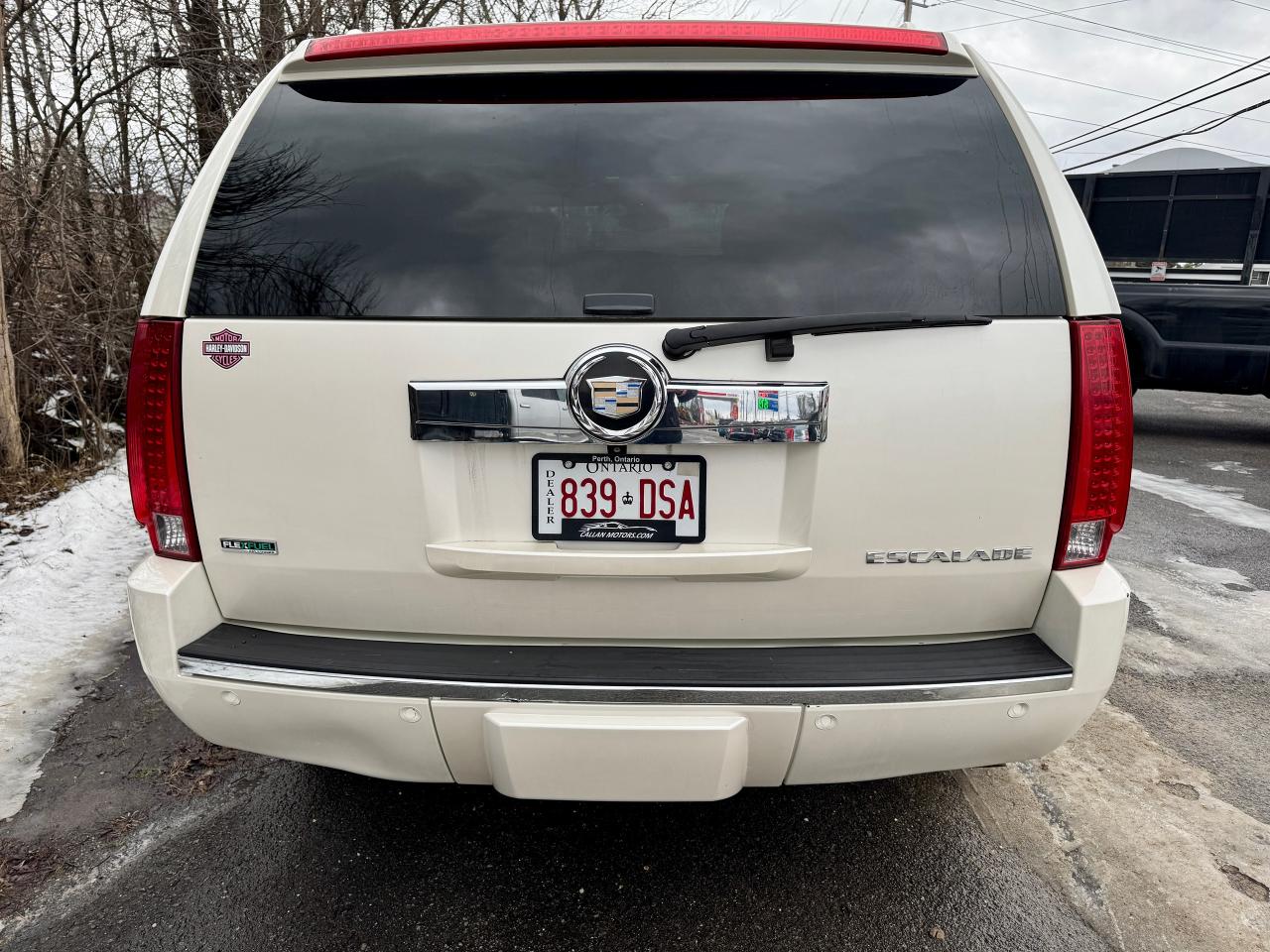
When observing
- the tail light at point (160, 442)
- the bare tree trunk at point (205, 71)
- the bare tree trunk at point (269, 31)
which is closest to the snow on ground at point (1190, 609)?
the tail light at point (160, 442)

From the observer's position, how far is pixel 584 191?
6.18 ft

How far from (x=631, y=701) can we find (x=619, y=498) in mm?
432

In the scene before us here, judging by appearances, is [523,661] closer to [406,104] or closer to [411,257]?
[411,257]

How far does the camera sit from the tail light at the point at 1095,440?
1.80 metres

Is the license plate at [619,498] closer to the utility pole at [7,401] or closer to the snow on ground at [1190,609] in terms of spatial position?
the snow on ground at [1190,609]

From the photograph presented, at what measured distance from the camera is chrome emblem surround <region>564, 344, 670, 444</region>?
1710mm

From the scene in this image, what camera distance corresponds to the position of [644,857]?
2344mm

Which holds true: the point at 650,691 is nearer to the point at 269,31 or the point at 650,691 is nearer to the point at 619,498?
the point at 619,498

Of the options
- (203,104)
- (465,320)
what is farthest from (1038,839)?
(203,104)

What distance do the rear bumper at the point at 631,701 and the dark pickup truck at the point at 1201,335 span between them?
7503 mm

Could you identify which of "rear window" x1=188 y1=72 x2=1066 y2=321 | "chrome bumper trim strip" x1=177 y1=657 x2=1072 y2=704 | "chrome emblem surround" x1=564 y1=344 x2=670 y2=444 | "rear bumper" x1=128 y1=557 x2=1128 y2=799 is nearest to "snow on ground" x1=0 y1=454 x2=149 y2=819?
"rear bumper" x1=128 y1=557 x2=1128 y2=799

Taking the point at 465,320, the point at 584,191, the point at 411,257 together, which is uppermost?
the point at 584,191

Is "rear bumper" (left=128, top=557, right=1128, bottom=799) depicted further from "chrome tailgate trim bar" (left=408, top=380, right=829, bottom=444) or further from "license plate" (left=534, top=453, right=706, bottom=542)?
"chrome tailgate trim bar" (left=408, top=380, right=829, bottom=444)

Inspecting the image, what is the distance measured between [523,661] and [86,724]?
7.24 feet
